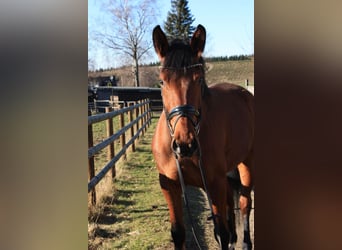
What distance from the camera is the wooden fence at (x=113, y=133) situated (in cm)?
154

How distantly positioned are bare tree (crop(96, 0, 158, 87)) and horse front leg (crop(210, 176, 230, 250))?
0.65 meters

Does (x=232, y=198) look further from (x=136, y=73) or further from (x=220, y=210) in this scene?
(x=136, y=73)

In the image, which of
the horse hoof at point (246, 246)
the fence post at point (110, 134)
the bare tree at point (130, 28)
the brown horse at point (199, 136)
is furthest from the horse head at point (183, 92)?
the horse hoof at point (246, 246)

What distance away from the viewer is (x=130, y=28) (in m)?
1.56

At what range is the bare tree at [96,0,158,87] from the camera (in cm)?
151

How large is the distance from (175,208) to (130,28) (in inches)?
36.2

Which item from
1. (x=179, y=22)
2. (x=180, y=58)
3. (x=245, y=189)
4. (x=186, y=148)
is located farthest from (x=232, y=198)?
(x=179, y=22)

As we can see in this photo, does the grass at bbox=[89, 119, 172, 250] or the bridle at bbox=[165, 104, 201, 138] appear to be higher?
the bridle at bbox=[165, 104, 201, 138]

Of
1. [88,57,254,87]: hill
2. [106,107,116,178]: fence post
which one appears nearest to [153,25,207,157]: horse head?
[88,57,254,87]: hill

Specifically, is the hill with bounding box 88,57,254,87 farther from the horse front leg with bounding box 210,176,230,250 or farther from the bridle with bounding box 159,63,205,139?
the horse front leg with bounding box 210,176,230,250

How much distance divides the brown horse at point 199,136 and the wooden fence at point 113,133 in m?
0.15

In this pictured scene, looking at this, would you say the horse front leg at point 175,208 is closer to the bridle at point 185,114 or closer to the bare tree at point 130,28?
the bridle at point 185,114
